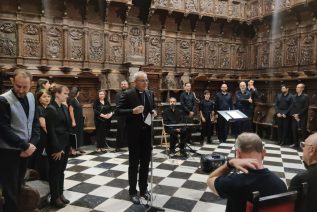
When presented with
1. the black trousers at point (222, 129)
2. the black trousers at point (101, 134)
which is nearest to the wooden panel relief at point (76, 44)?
the black trousers at point (101, 134)

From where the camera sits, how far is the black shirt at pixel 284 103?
737 centimetres

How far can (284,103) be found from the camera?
24.6 ft

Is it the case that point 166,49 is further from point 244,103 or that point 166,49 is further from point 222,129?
point 222,129

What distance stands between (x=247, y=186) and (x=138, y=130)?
6.92 ft

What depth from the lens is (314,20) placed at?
30.3 ft

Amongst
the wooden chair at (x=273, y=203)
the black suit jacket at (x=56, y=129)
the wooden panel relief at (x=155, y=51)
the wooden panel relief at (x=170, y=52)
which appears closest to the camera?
the wooden chair at (x=273, y=203)

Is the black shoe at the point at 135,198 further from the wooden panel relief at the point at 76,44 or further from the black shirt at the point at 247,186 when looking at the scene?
the wooden panel relief at the point at 76,44

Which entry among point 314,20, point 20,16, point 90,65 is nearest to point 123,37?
point 90,65

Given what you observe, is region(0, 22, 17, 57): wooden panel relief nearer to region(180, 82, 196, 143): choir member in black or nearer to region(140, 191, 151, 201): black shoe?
region(180, 82, 196, 143): choir member in black

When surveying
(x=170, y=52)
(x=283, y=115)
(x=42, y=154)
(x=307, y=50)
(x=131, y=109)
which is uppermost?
(x=170, y=52)

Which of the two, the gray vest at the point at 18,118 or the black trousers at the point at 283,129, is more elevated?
the gray vest at the point at 18,118

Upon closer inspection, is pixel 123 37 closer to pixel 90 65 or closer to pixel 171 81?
pixel 90 65

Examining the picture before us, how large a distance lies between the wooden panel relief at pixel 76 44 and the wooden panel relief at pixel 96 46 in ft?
0.98

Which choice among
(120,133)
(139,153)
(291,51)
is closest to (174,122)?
(120,133)
